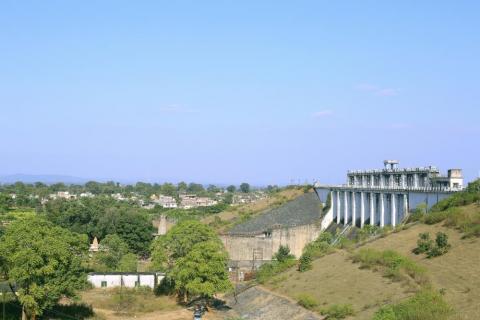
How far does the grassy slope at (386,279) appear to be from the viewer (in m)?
32.3

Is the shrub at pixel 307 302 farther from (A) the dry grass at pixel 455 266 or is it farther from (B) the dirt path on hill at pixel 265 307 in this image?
(A) the dry grass at pixel 455 266

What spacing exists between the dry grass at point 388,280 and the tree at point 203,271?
468cm

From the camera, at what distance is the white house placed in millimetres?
51250

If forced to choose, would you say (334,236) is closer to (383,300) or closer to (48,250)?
(383,300)

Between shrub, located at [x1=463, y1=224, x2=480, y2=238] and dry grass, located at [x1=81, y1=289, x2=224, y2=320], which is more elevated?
shrub, located at [x1=463, y1=224, x2=480, y2=238]

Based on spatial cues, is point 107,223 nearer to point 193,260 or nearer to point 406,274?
point 193,260

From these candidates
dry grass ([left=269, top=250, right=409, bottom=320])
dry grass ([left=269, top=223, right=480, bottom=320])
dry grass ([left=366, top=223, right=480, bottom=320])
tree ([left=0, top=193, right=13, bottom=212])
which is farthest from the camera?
tree ([left=0, top=193, right=13, bottom=212])

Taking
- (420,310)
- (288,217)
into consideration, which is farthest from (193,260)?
(288,217)

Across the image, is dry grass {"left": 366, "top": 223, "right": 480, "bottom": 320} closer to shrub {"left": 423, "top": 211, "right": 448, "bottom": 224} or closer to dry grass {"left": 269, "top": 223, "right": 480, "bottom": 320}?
dry grass {"left": 269, "top": 223, "right": 480, "bottom": 320}

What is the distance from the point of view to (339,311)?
34.3 meters

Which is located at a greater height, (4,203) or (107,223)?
(4,203)

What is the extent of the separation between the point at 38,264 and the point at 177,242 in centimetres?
1339

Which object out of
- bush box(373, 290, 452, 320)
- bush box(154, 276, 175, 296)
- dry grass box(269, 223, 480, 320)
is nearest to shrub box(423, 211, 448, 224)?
dry grass box(269, 223, 480, 320)

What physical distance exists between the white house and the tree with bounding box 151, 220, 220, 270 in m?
3.61
